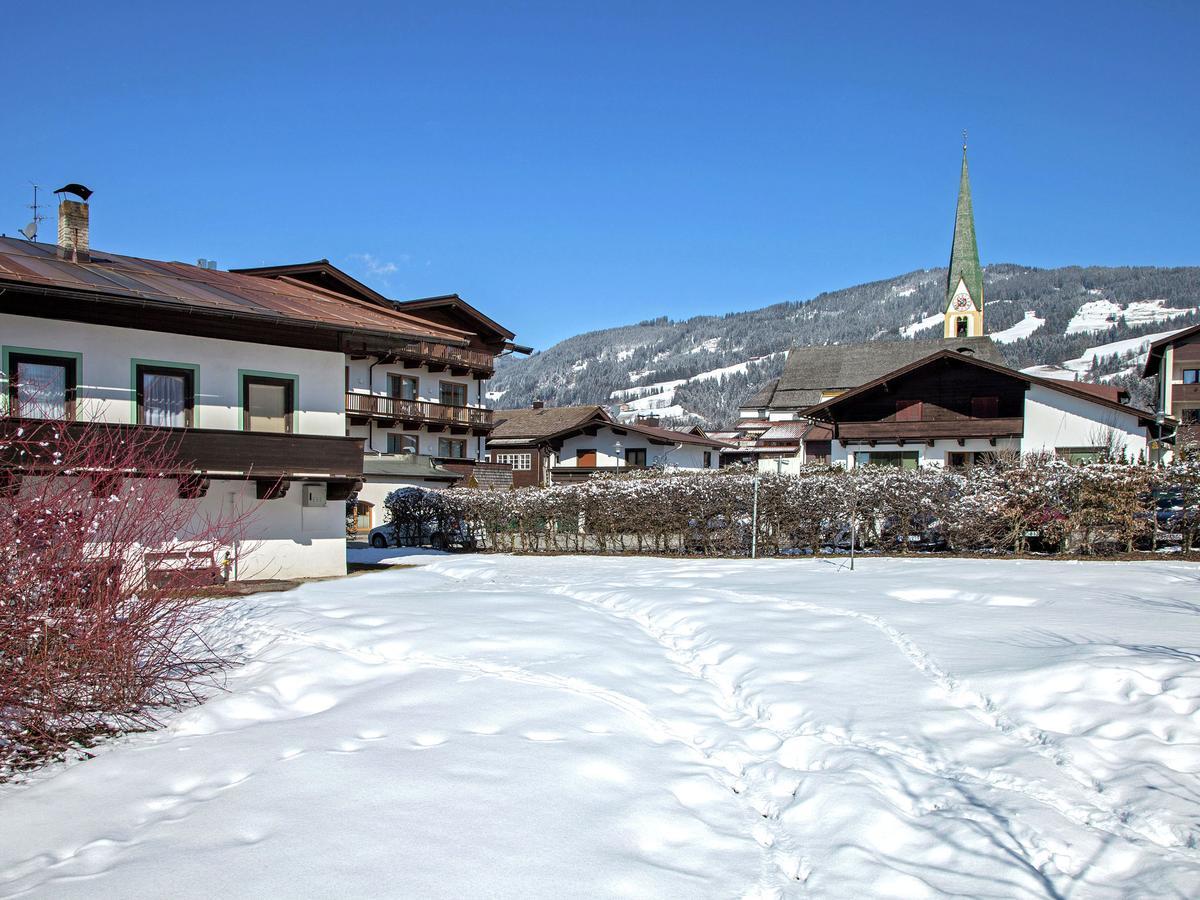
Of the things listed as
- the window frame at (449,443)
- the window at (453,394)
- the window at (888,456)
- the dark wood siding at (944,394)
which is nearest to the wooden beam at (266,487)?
the window at (888,456)

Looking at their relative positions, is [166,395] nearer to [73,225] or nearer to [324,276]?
[73,225]

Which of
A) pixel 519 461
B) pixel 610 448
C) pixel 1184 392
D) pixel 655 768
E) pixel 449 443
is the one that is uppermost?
pixel 1184 392

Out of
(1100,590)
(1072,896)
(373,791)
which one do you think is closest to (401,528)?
(1100,590)

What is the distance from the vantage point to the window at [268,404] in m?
18.4

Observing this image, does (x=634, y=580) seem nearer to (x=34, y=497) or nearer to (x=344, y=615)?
(x=344, y=615)

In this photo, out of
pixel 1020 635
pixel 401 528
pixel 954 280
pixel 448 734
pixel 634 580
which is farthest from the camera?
pixel 954 280

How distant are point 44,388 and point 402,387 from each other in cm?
3151

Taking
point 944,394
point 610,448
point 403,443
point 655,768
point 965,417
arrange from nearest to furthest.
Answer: point 655,768 < point 965,417 < point 944,394 < point 403,443 < point 610,448

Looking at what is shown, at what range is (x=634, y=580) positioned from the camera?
1750cm

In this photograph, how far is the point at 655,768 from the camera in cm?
679

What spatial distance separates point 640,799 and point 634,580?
11.3m

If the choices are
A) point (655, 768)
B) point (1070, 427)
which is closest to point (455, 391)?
point (1070, 427)

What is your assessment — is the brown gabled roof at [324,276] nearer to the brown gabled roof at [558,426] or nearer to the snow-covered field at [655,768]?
the brown gabled roof at [558,426]

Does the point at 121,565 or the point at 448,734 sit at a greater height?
the point at 121,565
